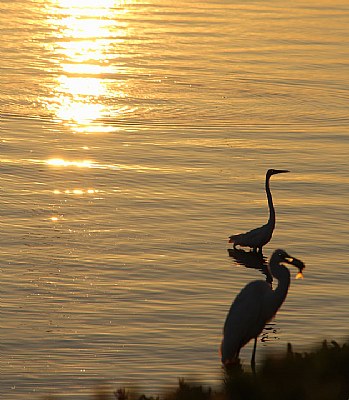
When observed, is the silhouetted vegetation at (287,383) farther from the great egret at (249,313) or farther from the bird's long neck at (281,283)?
the bird's long neck at (281,283)

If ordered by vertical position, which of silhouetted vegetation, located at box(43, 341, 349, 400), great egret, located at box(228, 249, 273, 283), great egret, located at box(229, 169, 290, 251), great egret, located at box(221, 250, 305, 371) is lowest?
silhouetted vegetation, located at box(43, 341, 349, 400)

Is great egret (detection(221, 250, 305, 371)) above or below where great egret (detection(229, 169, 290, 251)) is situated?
below

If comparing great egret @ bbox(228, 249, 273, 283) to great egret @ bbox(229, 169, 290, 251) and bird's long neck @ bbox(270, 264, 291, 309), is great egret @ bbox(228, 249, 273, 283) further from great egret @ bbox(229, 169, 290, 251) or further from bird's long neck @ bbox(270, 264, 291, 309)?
bird's long neck @ bbox(270, 264, 291, 309)

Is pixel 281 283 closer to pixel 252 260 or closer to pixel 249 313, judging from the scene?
pixel 249 313

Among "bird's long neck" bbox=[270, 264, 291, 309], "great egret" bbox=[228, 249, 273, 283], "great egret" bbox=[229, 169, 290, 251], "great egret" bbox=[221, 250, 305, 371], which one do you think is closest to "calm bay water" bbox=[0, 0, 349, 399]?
"great egret" bbox=[228, 249, 273, 283]

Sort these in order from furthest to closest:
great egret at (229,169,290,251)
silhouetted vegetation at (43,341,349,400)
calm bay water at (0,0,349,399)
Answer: great egret at (229,169,290,251)
calm bay water at (0,0,349,399)
silhouetted vegetation at (43,341,349,400)

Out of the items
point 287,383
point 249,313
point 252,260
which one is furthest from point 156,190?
point 287,383

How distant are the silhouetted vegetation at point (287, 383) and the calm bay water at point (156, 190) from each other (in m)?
1.75

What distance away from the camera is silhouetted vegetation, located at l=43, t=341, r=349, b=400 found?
8.89 metres

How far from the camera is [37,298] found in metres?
18.5

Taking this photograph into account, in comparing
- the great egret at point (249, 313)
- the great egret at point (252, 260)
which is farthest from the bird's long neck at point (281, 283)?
the great egret at point (252, 260)

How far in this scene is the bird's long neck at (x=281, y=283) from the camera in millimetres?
14773

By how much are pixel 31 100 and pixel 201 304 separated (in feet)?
49.8

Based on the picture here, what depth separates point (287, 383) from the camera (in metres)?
9.16
